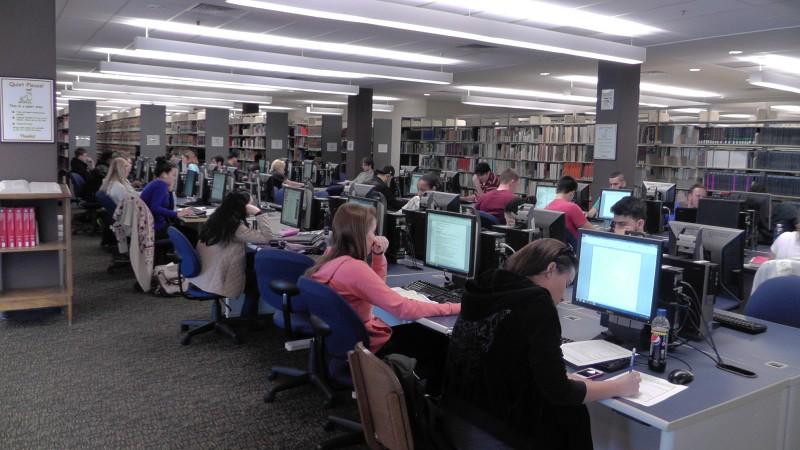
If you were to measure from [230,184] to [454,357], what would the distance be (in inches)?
238

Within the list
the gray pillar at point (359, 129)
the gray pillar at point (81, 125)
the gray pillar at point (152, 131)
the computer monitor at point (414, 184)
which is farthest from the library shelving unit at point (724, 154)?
the gray pillar at point (81, 125)

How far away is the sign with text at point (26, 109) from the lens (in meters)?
5.31

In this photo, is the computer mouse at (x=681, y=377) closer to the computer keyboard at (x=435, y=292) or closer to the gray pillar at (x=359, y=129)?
the computer keyboard at (x=435, y=292)

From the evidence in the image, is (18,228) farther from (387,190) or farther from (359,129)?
(359,129)

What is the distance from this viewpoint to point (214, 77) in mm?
10836

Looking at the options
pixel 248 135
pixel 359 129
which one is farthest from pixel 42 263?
pixel 248 135

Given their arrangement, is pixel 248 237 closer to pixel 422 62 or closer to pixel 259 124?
pixel 422 62

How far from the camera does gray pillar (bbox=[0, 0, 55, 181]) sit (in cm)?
525

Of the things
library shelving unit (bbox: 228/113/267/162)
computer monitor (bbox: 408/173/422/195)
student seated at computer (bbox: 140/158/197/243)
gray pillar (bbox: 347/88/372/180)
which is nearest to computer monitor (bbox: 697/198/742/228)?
student seated at computer (bbox: 140/158/197/243)

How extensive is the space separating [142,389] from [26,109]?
9.18 feet


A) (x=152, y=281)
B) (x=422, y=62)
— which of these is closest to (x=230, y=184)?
(x=152, y=281)

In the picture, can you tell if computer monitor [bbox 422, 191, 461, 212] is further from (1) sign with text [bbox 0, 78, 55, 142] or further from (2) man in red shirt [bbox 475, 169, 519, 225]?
(1) sign with text [bbox 0, 78, 55, 142]

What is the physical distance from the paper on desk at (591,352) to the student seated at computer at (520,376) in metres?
0.28

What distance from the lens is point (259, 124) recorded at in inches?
698
